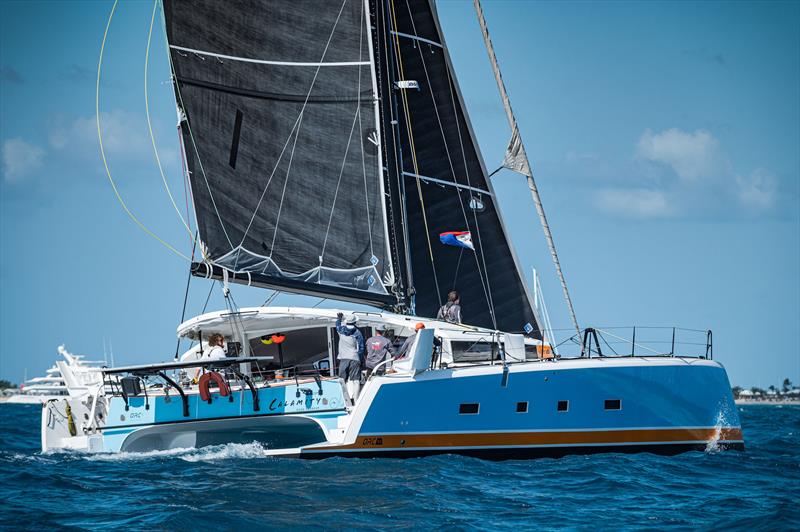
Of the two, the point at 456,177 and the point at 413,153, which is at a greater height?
the point at 413,153

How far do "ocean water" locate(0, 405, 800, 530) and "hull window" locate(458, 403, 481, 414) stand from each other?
71 cm

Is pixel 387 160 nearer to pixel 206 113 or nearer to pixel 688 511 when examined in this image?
pixel 206 113

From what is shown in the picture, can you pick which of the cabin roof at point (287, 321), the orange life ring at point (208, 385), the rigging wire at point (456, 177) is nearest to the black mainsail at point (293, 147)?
the cabin roof at point (287, 321)

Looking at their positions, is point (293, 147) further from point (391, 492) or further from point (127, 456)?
point (391, 492)

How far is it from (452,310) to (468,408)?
392 cm

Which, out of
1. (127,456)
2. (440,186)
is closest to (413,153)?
(440,186)

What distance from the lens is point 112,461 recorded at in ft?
56.1

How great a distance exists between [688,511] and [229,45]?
11.5 meters

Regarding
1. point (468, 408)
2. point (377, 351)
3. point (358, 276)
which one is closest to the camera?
point (468, 408)

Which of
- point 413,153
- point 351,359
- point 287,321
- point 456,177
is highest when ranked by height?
point 413,153

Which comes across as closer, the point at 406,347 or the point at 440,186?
the point at 406,347

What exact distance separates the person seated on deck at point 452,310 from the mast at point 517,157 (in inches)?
75.5

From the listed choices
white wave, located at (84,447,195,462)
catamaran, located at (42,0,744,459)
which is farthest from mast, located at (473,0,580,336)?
white wave, located at (84,447,195,462)

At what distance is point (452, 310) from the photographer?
20.6 metres
